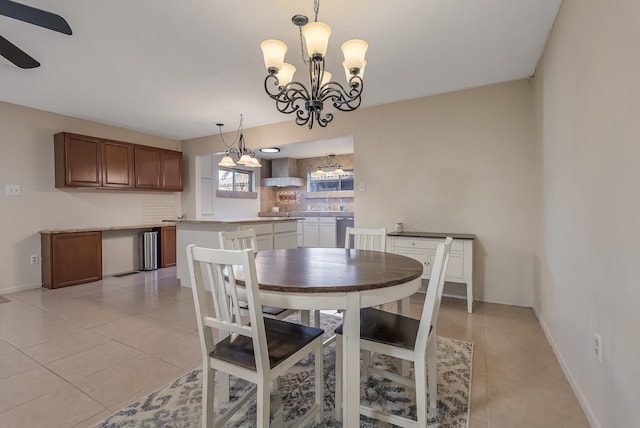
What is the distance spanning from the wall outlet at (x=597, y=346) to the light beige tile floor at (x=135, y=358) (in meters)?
0.36

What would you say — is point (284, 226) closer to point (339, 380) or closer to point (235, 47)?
point (235, 47)

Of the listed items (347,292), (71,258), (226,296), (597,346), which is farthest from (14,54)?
(597,346)

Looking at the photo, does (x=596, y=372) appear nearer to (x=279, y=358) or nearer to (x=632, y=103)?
(x=632, y=103)

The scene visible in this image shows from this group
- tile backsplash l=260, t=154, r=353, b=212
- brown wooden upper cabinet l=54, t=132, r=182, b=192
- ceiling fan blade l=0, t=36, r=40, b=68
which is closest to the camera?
ceiling fan blade l=0, t=36, r=40, b=68

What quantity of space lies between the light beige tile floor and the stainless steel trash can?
1653 mm

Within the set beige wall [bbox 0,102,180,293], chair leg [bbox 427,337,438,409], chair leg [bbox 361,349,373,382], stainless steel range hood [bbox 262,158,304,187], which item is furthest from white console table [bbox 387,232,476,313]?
stainless steel range hood [bbox 262,158,304,187]

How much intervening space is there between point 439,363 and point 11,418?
7.89 ft

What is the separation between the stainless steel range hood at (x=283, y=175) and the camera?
7.71m

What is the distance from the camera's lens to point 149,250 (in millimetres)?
5203

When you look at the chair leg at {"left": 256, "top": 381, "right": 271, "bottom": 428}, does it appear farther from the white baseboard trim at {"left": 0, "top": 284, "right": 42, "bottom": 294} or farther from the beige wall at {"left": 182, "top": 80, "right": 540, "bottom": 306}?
the white baseboard trim at {"left": 0, "top": 284, "right": 42, "bottom": 294}

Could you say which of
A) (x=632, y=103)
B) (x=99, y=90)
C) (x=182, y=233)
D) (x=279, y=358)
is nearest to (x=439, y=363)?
(x=279, y=358)

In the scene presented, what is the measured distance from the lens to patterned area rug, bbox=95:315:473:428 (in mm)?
1515

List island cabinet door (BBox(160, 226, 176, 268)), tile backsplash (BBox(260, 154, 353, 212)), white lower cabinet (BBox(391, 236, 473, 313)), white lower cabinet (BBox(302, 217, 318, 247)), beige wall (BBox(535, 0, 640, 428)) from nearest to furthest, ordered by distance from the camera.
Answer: beige wall (BBox(535, 0, 640, 428)), white lower cabinet (BBox(391, 236, 473, 313)), island cabinet door (BBox(160, 226, 176, 268)), white lower cabinet (BBox(302, 217, 318, 247)), tile backsplash (BBox(260, 154, 353, 212))

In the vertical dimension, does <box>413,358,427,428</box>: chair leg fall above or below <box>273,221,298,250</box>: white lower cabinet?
below
